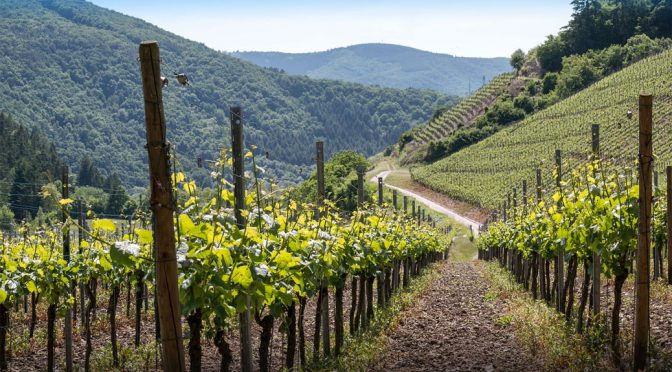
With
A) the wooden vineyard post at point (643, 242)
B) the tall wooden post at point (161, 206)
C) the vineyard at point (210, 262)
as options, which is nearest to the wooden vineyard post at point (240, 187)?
the vineyard at point (210, 262)

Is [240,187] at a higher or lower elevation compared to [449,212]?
higher

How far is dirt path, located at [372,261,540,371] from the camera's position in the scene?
10.7 metres

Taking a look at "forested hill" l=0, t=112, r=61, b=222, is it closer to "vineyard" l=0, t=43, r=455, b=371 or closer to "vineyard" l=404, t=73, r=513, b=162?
"vineyard" l=0, t=43, r=455, b=371

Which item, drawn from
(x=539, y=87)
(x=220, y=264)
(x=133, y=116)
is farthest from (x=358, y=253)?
(x=133, y=116)

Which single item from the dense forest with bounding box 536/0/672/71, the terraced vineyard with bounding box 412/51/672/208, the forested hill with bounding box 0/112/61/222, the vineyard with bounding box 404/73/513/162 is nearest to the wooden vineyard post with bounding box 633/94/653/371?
the terraced vineyard with bounding box 412/51/672/208

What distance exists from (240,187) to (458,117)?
12540cm

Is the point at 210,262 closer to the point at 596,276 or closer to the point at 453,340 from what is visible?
the point at 596,276

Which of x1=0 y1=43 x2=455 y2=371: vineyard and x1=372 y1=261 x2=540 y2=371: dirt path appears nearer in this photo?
x1=0 y1=43 x2=455 y2=371: vineyard

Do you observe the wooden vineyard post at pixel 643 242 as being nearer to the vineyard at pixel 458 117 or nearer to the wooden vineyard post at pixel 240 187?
the wooden vineyard post at pixel 240 187

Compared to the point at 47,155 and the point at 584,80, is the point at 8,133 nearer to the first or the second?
the point at 47,155

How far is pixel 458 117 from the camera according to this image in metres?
131

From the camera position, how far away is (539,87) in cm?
12050

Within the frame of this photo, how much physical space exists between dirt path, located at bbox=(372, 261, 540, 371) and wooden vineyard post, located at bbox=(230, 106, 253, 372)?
315cm

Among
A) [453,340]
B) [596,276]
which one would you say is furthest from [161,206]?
[453,340]
